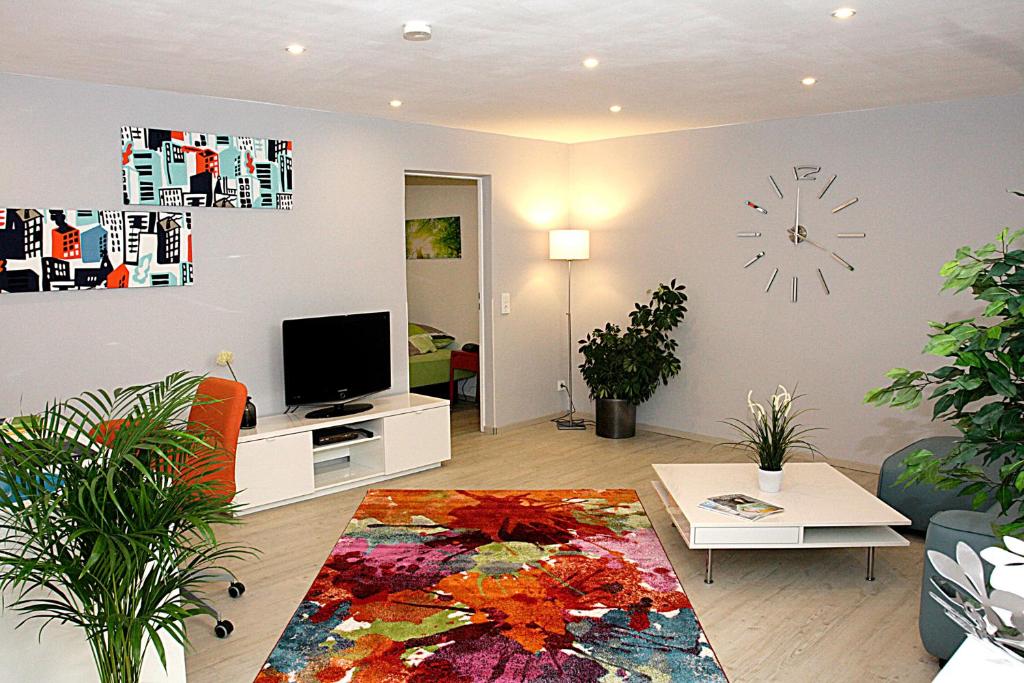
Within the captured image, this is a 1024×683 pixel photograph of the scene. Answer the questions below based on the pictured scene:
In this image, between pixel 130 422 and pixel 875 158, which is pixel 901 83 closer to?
pixel 875 158

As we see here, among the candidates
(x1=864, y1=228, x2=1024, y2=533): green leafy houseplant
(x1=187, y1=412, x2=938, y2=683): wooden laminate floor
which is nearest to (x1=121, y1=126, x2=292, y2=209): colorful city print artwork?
(x1=187, y1=412, x2=938, y2=683): wooden laminate floor

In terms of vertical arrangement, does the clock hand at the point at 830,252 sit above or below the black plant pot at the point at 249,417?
above

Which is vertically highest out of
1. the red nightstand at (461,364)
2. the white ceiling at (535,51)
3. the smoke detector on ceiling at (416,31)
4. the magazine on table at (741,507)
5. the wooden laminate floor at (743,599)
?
the white ceiling at (535,51)

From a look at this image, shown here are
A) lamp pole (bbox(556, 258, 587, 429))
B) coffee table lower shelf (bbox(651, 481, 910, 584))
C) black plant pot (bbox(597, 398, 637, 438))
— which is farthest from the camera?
lamp pole (bbox(556, 258, 587, 429))

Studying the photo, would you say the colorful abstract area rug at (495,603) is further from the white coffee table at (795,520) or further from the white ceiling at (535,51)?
the white ceiling at (535,51)

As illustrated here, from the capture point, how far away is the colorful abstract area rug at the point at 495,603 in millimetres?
3139

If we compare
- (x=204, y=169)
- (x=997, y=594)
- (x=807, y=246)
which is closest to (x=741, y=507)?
(x=807, y=246)

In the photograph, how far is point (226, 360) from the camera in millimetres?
5074

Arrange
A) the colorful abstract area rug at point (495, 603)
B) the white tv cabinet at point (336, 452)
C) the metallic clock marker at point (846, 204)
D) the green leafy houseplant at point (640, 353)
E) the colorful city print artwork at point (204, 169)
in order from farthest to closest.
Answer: the green leafy houseplant at point (640, 353) → the metallic clock marker at point (846, 204) → the white tv cabinet at point (336, 452) → the colorful city print artwork at point (204, 169) → the colorful abstract area rug at point (495, 603)

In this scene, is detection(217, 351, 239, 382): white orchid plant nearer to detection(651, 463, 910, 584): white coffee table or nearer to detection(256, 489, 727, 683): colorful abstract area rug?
detection(256, 489, 727, 683): colorful abstract area rug

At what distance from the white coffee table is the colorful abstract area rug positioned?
0.31 m

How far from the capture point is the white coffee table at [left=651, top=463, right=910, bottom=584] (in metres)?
3.81

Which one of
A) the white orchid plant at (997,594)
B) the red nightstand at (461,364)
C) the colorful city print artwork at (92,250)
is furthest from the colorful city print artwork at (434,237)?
the white orchid plant at (997,594)

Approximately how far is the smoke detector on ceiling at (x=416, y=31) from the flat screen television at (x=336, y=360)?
236 centimetres
